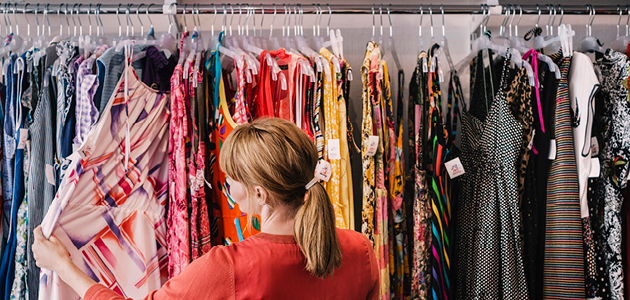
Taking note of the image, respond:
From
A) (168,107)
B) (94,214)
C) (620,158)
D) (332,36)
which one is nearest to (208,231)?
(94,214)

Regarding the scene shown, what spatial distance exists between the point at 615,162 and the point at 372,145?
958mm

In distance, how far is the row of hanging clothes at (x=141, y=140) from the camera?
1.63 metres

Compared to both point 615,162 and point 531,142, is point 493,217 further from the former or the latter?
point 615,162

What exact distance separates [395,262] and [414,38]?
1130 millimetres

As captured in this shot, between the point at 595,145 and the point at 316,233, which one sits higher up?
the point at 595,145

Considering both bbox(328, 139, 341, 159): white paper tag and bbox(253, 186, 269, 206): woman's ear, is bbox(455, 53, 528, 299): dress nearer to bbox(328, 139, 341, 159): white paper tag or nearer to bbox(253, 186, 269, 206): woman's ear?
bbox(328, 139, 341, 159): white paper tag

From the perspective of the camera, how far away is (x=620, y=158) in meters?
1.79

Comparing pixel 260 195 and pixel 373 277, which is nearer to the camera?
pixel 260 195

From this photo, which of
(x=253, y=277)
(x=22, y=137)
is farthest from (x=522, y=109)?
(x=22, y=137)

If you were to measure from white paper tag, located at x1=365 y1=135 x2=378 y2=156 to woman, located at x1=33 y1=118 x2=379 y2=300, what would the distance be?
Result: 669 millimetres

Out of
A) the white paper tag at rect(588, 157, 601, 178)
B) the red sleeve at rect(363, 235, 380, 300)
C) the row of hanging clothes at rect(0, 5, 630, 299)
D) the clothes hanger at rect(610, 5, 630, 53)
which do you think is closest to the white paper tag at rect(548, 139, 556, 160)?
the row of hanging clothes at rect(0, 5, 630, 299)

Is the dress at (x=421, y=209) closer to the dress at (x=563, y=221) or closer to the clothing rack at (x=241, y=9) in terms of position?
the clothing rack at (x=241, y=9)

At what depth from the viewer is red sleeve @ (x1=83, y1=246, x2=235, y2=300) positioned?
0.96 meters

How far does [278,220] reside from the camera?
3.47 ft
